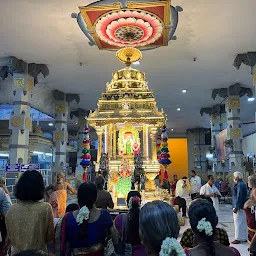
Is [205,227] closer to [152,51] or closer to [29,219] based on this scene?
[29,219]

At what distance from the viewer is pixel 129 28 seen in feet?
19.7

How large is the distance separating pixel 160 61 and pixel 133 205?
725cm

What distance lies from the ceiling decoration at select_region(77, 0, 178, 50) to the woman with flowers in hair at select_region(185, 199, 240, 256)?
468 centimetres

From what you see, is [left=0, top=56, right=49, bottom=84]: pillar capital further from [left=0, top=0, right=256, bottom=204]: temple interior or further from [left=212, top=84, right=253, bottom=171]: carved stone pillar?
[left=212, top=84, right=253, bottom=171]: carved stone pillar

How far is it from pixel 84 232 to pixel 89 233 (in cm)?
4

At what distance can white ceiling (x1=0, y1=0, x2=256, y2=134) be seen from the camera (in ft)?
19.7

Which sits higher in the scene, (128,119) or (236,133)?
(236,133)

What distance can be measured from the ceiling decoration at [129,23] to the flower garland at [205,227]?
15.7ft

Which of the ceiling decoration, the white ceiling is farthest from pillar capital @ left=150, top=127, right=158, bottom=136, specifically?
the white ceiling

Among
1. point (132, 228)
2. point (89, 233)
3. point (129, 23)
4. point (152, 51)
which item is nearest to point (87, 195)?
point (89, 233)

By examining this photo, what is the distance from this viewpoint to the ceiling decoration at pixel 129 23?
17.9 ft

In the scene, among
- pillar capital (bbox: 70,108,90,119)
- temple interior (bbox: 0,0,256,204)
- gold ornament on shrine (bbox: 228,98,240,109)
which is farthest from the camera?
pillar capital (bbox: 70,108,90,119)

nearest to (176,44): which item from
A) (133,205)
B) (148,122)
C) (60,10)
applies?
(148,122)

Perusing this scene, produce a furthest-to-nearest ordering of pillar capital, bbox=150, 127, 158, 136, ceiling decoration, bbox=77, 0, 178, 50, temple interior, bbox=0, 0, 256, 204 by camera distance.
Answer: pillar capital, bbox=150, 127, 158, 136 < temple interior, bbox=0, 0, 256, 204 < ceiling decoration, bbox=77, 0, 178, 50
